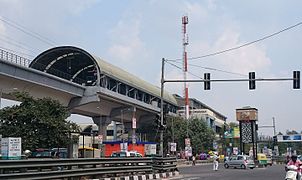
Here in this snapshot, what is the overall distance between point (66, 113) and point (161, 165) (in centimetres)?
2384

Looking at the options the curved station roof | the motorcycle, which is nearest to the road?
the motorcycle

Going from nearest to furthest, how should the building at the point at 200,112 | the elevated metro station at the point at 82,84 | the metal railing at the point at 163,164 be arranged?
the metal railing at the point at 163,164 → the elevated metro station at the point at 82,84 → the building at the point at 200,112

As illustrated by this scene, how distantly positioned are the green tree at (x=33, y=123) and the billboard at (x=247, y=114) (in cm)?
3733

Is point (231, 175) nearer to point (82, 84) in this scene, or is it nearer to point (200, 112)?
point (82, 84)

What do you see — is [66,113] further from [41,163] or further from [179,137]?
[179,137]

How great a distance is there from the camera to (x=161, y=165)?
1077 inches

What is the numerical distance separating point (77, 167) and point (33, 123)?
2930cm

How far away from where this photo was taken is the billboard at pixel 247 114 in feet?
247

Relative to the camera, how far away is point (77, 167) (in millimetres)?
18328

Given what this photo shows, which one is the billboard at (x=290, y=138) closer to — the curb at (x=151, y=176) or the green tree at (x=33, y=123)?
the green tree at (x=33, y=123)

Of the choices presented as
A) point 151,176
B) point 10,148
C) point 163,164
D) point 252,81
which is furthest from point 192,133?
point 10,148

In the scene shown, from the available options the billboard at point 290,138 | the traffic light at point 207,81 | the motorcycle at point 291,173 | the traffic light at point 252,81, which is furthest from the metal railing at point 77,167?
the billboard at point 290,138

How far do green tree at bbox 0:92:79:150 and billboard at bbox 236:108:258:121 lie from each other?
122 feet

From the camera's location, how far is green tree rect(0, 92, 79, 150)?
45031 mm
